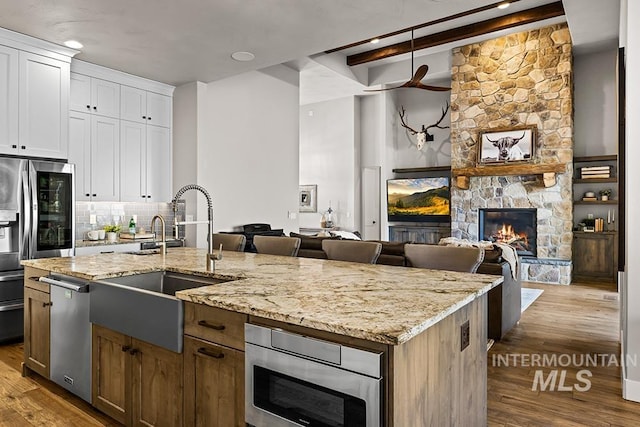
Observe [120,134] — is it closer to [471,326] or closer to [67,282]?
[67,282]

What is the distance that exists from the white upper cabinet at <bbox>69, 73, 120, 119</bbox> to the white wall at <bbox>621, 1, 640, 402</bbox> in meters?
5.11

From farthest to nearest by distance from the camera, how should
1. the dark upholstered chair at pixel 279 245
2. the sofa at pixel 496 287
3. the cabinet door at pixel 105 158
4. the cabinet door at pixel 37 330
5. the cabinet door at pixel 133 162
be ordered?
the cabinet door at pixel 133 162 < the cabinet door at pixel 105 158 < the sofa at pixel 496 287 < the dark upholstered chair at pixel 279 245 < the cabinet door at pixel 37 330

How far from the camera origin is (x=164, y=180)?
5852 mm

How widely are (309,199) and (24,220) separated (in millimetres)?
6663

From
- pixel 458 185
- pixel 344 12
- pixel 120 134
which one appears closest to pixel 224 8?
pixel 344 12

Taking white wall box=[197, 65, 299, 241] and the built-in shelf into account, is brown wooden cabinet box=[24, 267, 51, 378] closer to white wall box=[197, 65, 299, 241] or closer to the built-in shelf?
white wall box=[197, 65, 299, 241]

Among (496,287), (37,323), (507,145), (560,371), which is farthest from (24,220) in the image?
(507,145)

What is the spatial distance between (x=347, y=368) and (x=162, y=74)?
4979 mm

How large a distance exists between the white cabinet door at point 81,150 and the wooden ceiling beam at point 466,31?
507cm

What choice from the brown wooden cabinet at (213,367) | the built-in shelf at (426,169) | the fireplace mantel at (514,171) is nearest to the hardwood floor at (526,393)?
the brown wooden cabinet at (213,367)

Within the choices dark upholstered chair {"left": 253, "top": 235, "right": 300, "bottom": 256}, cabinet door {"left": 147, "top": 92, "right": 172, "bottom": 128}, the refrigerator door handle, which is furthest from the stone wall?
the refrigerator door handle

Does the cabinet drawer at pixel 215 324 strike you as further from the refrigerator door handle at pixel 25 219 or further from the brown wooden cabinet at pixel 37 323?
the refrigerator door handle at pixel 25 219

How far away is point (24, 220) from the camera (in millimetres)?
4035

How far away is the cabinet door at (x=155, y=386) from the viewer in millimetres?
1992
